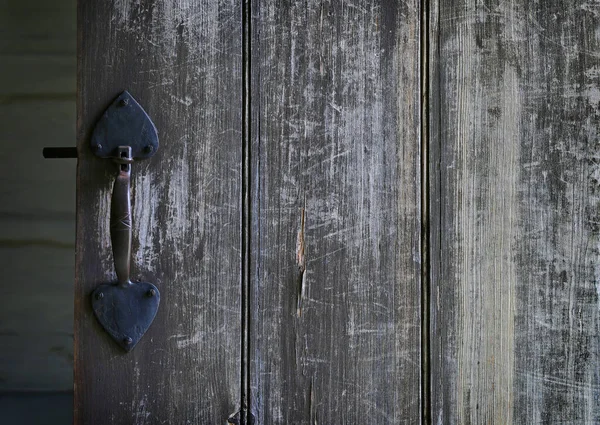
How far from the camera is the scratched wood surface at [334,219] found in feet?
2.34

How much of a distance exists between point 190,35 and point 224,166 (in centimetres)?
17

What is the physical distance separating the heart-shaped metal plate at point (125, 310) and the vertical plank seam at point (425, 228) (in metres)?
0.34

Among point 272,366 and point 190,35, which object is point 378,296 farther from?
point 190,35

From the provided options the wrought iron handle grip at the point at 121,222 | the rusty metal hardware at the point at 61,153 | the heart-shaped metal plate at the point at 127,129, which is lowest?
the wrought iron handle grip at the point at 121,222

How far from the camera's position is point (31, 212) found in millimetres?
1571

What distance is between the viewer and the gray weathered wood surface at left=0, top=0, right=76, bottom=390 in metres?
1.55

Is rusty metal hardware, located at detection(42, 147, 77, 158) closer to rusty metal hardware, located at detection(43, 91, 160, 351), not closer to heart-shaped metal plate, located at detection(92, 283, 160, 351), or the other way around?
rusty metal hardware, located at detection(43, 91, 160, 351)

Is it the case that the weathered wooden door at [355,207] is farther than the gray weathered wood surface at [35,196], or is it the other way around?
the gray weathered wood surface at [35,196]

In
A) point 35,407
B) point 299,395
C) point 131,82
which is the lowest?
point 35,407

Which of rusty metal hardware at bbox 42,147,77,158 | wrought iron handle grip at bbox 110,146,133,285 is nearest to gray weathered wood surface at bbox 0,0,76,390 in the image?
rusty metal hardware at bbox 42,147,77,158

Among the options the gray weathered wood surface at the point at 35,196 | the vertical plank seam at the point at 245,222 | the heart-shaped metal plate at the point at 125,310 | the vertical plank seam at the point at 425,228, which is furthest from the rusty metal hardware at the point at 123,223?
the gray weathered wood surface at the point at 35,196

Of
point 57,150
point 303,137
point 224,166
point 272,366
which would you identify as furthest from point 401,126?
point 57,150

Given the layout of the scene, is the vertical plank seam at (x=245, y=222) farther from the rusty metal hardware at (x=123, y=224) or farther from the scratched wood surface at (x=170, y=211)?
the rusty metal hardware at (x=123, y=224)

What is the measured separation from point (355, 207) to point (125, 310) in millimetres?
311
